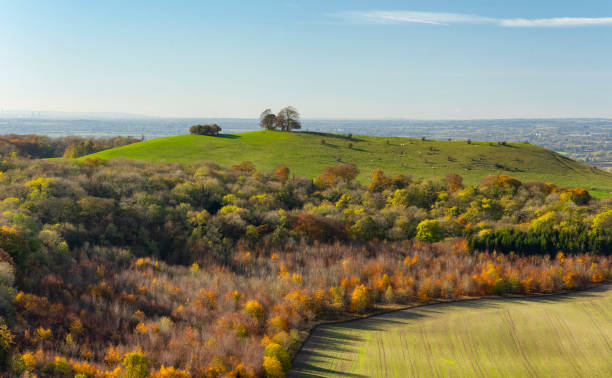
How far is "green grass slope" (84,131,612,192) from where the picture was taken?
3312 inches

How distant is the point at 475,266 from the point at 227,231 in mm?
24398

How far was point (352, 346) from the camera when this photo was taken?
20.3 meters

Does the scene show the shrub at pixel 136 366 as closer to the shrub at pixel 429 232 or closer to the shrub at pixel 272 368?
the shrub at pixel 272 368

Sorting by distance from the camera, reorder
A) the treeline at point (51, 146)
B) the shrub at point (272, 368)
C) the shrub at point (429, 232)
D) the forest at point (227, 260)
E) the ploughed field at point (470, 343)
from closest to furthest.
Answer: the shrub at point (272, 368) → the ploughed field at point (470, 343) → the forest at point (227, 260) → the shrub at point (429, 232) → the treeline at point (51, 146)

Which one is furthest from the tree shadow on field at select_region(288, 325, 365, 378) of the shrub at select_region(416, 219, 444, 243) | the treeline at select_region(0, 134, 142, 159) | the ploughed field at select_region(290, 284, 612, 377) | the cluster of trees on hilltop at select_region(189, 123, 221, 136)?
the cluster of trees on hilltop at select_region(189, 123, 221, 136)

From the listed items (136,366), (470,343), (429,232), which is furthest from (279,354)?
(429,232)

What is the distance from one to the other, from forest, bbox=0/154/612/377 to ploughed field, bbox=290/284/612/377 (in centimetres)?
178

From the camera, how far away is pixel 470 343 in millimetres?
21172

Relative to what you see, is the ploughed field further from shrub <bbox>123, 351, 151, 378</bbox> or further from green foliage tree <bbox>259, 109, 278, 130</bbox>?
green foliage tree <bbox>259, 109, 278, 130</bbox>

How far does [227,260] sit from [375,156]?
2681 inches

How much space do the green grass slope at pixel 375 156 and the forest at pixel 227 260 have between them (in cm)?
2675

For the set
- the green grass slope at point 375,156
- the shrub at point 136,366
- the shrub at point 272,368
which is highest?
the green grass slope at point 375,156

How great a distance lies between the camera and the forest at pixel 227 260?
61.3 ft

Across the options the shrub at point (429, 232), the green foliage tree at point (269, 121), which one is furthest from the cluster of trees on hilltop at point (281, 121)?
the shrub at point (429, 232)
